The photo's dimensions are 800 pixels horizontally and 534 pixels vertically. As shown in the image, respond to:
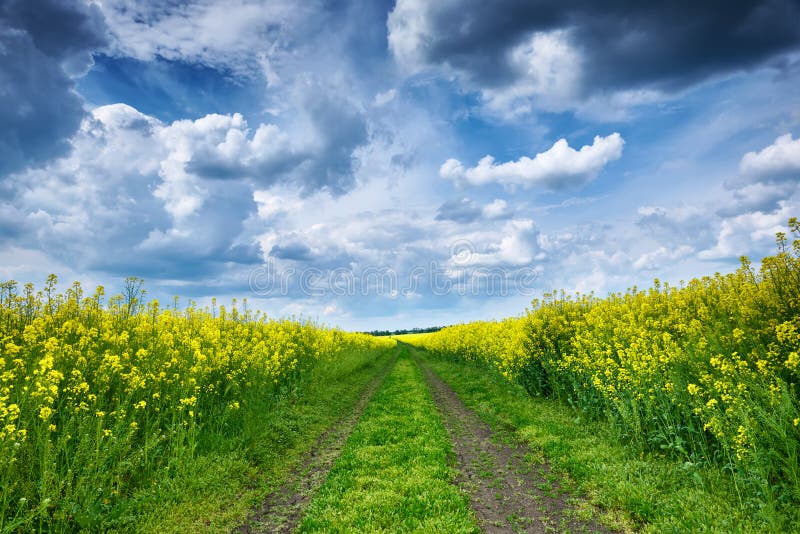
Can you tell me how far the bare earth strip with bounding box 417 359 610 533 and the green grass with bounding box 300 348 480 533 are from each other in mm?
336

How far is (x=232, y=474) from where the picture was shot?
7.83m

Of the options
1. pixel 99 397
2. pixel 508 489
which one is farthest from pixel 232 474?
pixel 508 489

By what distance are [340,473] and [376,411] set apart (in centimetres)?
552

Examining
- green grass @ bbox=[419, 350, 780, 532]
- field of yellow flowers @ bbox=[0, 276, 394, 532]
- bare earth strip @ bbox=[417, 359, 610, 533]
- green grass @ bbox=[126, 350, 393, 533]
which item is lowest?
bare earth strip @ bbox=[417, 359, 610, 533]

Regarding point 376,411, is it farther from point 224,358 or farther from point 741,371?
point 741,371

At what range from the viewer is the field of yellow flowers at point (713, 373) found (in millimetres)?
5754

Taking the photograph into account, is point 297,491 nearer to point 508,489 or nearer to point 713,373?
point 508,489

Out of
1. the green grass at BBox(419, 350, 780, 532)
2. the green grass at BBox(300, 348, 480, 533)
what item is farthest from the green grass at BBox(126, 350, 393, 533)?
the green grass at BBox(419, 350, 780, 532)

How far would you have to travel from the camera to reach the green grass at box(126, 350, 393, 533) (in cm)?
611

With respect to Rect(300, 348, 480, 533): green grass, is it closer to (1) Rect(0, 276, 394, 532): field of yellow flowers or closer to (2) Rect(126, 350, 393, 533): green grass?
(2) Rect(126, 350, 393, 533): green grass

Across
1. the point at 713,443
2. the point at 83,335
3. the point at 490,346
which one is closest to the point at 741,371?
the point at 713,443

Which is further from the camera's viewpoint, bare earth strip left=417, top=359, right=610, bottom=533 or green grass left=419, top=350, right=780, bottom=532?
bare earth strip left=417, top=359, right=610, bottom=533

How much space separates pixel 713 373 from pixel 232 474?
30.3 ft

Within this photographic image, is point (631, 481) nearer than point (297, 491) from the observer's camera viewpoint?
Yes
